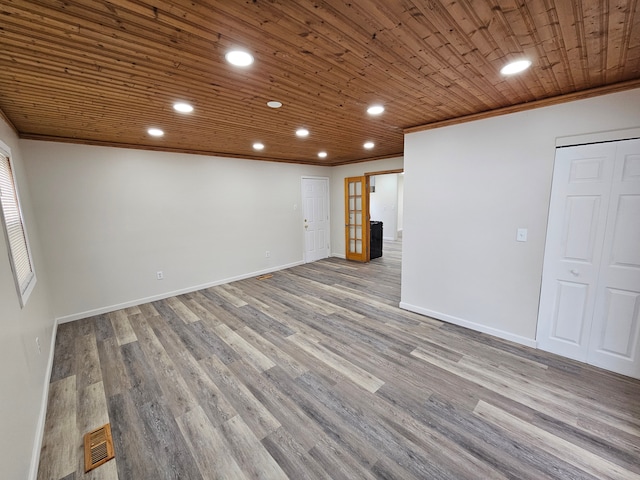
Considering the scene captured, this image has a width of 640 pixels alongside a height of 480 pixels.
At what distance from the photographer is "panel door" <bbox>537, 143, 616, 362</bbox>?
2.32 m

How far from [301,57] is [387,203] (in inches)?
325

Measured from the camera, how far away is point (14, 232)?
89.1 inches

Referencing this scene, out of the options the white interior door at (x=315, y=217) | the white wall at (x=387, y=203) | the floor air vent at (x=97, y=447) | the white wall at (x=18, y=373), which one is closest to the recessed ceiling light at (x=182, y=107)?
the white wall at (x=18, y=373)

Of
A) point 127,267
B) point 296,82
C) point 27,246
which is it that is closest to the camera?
point 296,82

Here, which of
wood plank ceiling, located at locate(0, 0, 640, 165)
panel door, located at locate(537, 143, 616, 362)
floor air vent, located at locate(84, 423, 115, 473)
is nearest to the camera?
wood plank ceiling, located at locate(0, 0, 640, 165)

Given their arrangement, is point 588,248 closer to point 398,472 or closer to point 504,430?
point 504,430

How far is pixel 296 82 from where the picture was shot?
6.43 feet

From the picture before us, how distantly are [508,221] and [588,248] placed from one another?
2.14 ft

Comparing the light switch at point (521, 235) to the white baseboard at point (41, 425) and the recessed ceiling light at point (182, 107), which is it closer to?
the recessed ceiling light at point (182, 107)

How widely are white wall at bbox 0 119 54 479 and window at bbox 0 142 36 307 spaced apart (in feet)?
0.32

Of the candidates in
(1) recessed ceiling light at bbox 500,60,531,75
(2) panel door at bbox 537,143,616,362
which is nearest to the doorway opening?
(2) panel door at bbox 537,143,616,362

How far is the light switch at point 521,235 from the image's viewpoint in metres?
2.70

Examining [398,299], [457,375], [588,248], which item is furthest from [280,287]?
[588,248]

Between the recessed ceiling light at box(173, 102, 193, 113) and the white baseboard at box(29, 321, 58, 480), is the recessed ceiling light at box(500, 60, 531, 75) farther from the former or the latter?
the white baseboard at box(29, 321, 58, 480)
